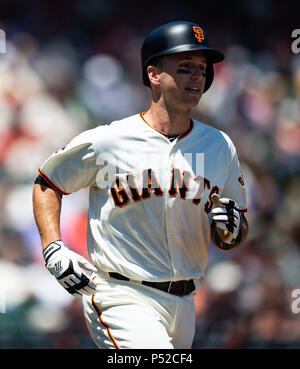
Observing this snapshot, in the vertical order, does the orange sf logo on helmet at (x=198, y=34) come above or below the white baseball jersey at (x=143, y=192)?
above

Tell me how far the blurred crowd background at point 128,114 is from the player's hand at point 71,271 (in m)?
2.36

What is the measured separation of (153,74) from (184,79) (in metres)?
0.22

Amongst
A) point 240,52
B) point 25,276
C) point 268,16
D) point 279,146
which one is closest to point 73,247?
point 25,276

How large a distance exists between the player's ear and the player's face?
0.06m

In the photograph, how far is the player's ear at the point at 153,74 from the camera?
2938mm

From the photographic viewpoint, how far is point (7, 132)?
5.26 m

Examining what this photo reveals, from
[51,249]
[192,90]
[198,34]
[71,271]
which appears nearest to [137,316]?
[71,271]

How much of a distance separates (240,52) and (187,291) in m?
4.02

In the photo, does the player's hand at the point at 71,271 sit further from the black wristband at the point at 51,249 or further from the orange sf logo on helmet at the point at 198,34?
the orange sf logo on helmet at the point at 198,34

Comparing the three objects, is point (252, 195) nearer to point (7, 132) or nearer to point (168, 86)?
point (7, 132)

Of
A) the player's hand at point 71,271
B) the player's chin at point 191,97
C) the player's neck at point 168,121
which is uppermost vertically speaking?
the player's chin at point 191,97

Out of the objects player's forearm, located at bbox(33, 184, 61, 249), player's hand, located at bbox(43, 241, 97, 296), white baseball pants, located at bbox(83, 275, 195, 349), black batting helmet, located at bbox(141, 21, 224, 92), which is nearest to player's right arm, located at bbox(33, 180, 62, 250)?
player's forearm, located at bbox(33, 184, 61, 249)

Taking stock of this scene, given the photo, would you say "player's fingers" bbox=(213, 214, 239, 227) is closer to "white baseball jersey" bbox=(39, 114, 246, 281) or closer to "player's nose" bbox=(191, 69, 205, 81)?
"white baseball jersey" bbox=(39, 114, 246, 281)

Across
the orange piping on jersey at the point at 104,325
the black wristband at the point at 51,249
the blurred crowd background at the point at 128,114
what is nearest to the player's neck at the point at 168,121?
the black wristband at the point at 51,249
